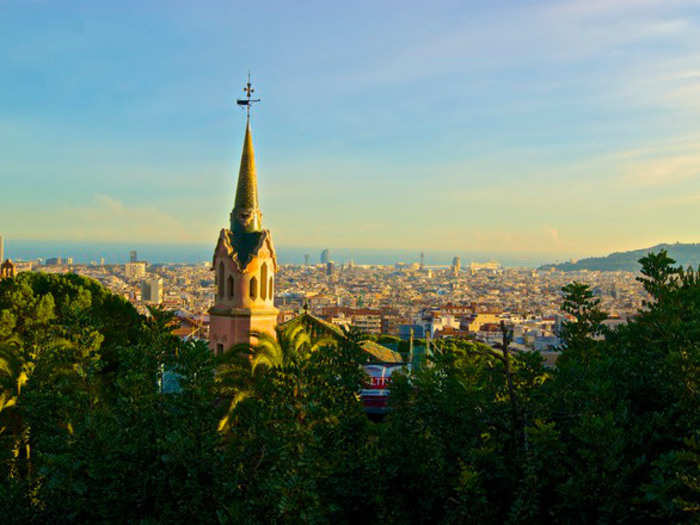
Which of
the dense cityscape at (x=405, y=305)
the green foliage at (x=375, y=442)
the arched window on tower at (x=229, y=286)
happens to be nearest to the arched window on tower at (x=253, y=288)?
the arched window on tower at (x=229, y=286)

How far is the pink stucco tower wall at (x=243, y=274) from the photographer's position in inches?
559

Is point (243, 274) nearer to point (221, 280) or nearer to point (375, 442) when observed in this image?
point (221, 280)

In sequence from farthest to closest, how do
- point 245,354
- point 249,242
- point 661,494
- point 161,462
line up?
point 249,242, point 245,354, point 161,462, point 661,494

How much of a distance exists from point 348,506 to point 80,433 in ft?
8.78

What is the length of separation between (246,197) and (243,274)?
193cm

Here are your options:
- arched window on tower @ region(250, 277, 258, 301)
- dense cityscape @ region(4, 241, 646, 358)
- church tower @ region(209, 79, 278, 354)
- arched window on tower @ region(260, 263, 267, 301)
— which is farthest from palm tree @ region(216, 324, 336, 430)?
dense cityscape @ region(4, 241, 646, 358)

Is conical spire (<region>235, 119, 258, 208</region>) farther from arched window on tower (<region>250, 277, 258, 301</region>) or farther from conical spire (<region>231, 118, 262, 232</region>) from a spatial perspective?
arched window on tower (<region>250, 277, 258, 301</region>)

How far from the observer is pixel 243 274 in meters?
14.3

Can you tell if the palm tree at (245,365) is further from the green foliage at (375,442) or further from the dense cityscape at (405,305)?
the dense cityscape at (405,305)

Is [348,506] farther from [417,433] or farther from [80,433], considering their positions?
[80,433]

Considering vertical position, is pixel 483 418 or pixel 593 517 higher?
pixel 483 418

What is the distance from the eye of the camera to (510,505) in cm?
549

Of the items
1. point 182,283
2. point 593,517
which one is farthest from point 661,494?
point 182,283

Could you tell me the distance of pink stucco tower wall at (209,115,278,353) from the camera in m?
14.2
